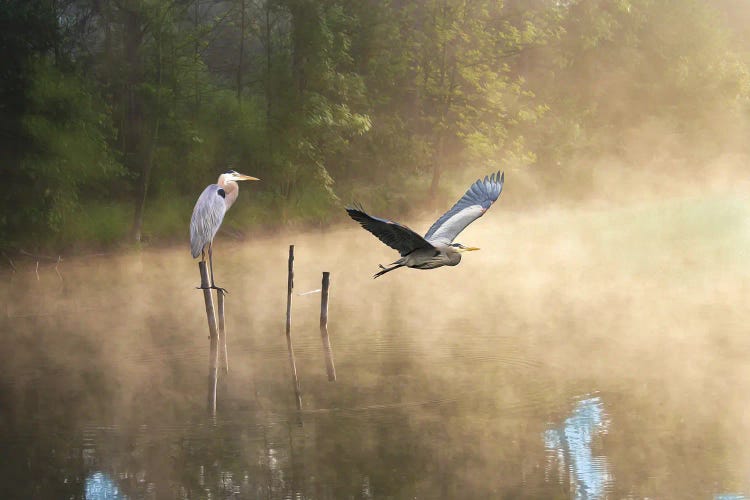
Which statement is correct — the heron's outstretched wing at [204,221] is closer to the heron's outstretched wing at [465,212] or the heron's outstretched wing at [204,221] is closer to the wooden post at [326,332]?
the wooden post at [326,332]

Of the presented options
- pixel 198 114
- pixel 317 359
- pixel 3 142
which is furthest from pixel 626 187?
pixel 317 359

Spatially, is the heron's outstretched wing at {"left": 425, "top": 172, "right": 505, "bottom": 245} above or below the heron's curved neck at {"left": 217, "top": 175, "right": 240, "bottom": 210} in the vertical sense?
below

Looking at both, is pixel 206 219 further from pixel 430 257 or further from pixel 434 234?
pixel 430 257

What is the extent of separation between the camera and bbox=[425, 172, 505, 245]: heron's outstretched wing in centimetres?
978

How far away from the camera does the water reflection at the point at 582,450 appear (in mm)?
8508

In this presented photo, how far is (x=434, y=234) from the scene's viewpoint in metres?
9.84

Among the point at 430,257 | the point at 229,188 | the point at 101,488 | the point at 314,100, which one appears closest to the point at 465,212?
the point at 430,257

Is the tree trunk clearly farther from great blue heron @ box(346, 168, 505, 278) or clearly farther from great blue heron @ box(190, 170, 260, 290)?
great blue heron @ box(346, 168, 505, 278)

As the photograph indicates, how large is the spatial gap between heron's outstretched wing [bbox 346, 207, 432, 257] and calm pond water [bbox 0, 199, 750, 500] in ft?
6.28

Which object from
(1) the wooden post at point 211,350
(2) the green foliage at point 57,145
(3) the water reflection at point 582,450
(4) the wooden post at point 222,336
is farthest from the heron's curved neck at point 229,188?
(2) the green foliage at point 57,145

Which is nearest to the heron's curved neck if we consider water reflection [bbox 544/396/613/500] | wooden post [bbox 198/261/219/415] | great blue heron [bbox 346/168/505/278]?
wooden post [bbox 198/261/219/415]

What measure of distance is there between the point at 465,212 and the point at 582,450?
2.50m

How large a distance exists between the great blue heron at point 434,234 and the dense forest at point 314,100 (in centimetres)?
1174

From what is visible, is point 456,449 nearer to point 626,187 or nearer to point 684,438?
point 684,438
